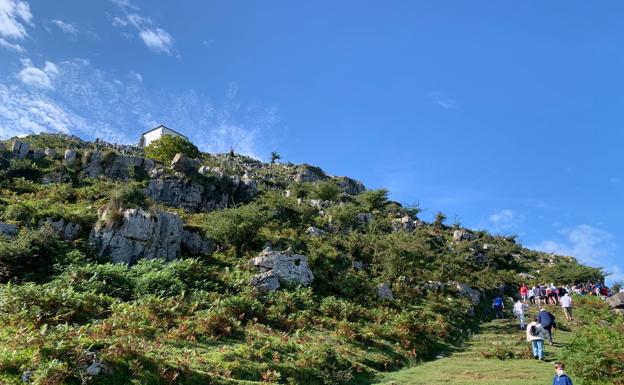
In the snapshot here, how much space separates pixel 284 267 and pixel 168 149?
39093mm

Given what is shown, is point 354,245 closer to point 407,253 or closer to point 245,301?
point 407,253

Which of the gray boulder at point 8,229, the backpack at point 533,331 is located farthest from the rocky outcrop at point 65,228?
the backpack at point 533,331

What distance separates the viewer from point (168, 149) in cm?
5803

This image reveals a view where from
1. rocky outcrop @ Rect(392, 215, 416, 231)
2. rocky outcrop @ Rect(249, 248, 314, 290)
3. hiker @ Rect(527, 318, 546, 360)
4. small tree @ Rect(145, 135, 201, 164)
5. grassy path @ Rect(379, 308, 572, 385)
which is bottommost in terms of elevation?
Result: grassy path @ Rect(379, 308, 572, 385)

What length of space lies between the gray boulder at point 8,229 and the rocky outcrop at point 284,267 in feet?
42.1

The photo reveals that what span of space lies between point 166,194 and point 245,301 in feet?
76.8

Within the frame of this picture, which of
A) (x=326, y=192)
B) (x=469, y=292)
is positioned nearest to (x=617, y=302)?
(x=469, y=292)

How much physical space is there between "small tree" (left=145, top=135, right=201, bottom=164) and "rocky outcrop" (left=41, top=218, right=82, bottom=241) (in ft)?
99.9

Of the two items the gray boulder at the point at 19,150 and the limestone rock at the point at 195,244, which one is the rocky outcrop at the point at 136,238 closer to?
the limestone rock at the point at 195,244

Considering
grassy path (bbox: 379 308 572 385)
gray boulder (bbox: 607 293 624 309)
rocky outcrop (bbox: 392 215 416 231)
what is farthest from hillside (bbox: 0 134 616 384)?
gray boulder (bbox: 607 293 624 309)

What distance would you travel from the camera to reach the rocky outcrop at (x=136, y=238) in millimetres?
24125

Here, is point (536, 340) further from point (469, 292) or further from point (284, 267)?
point (469, 292)

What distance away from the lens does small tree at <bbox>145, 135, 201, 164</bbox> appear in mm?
56812

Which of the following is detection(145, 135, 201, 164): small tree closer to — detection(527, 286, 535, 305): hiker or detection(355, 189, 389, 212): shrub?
detection(355, 189, 389, 212): shrub
